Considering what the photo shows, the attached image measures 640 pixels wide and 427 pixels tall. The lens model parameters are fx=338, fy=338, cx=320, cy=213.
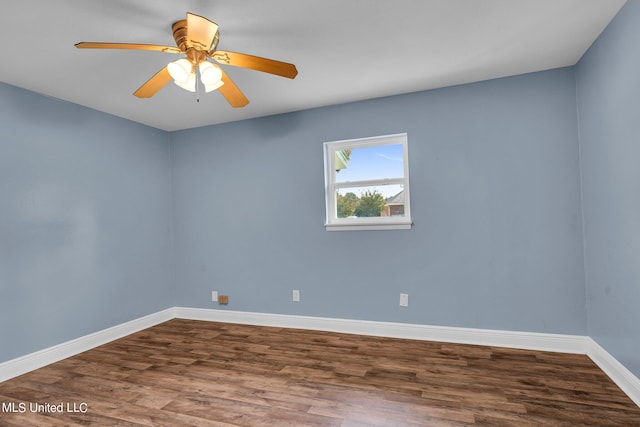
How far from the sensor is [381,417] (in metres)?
1.91

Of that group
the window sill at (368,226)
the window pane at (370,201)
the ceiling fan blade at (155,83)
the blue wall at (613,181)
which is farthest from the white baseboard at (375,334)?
the ceiling fan blade at (155,83)

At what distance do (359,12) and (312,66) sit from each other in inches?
27.4

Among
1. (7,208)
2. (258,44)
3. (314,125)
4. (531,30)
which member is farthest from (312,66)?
(7,208)

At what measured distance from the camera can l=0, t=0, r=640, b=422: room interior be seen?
2.18 m

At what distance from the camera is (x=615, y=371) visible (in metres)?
2.20

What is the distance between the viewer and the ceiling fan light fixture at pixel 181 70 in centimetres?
180

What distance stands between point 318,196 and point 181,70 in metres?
1.93

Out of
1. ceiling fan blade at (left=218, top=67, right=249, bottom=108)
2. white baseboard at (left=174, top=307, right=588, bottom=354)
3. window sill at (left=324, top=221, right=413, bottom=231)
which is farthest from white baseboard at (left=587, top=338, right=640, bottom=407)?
ceiling fan blade at (left=218, top=67, right=249, bottom=108)

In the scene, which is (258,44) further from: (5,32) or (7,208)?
(7,208)

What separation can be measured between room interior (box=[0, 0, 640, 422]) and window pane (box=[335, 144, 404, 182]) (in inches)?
7.0

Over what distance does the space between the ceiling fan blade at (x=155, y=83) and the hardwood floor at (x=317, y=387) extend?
1980 millimetres

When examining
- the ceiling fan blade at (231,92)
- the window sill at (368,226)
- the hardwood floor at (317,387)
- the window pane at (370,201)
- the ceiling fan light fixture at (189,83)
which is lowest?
the hardwood floor at (317,387)

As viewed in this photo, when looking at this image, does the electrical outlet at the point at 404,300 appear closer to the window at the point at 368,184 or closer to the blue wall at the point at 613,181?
the window at the point at 368,184

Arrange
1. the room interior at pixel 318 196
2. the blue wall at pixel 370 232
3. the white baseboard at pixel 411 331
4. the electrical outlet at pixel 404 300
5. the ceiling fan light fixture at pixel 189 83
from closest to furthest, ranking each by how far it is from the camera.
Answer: the ceiling fan light fixture at pixel 189 83 → the room interior at pixel 318 196 → the blue wall at pixel 370 232 → the white baseboard at pixel 411 331 → the electrical outlet at pixel 404 300
